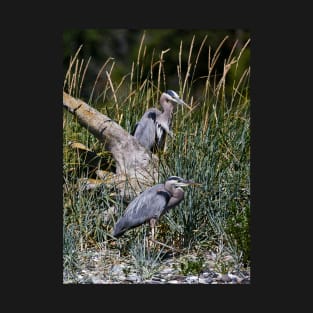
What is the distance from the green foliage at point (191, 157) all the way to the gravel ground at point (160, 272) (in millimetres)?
28

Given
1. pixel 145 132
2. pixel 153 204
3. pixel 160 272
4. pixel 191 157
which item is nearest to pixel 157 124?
pixel 145 132

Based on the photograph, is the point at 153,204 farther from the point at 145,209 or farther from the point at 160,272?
the point at 160,272

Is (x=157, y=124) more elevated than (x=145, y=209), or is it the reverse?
(x=157, y=124)

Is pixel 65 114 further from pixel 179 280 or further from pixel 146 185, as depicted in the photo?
pixel 179 280

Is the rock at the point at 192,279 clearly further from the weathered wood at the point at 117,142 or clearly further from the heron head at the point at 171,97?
the heron head at the point at 171,97

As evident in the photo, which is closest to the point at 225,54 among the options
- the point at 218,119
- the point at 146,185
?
the point at 218,119

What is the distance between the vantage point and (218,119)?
12.2 m

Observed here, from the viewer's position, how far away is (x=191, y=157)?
11938mm

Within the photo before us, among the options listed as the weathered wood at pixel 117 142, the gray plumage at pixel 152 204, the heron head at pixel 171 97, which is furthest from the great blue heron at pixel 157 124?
the gray plumage at pixel 152 204

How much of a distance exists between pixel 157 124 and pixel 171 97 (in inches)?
12.5

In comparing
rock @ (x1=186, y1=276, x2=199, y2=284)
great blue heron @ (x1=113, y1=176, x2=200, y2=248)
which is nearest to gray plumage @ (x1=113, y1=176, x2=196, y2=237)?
great blue heron @ (x1=113, y1=176, x2=200, y2=248)

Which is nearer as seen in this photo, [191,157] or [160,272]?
[160,272]

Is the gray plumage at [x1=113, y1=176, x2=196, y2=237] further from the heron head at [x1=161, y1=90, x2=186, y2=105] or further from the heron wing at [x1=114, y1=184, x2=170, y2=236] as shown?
the heron head at [x1=161, y1=90, x2=186, y2=105]

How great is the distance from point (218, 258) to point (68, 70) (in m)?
2.50
